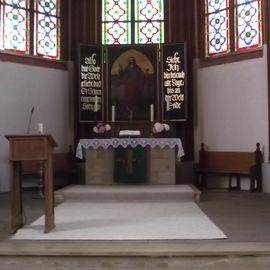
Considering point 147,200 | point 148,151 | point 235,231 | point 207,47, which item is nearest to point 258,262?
point 235,231

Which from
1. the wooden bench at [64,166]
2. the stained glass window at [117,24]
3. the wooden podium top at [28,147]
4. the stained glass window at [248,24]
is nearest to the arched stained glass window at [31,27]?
the stained glass window at [117,24]

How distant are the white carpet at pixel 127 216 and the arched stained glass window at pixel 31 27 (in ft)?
12.5

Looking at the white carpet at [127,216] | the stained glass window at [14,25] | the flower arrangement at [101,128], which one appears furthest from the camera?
the stained glass window at [14,25]

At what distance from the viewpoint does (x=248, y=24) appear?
9797 millimetres

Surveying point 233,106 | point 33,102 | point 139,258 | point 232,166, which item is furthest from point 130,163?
point 139,258

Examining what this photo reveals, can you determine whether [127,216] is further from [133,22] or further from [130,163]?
[133,22]

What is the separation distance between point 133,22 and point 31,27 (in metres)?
2.46

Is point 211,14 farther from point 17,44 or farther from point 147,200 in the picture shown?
point 147,200

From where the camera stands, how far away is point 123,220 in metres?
5.71

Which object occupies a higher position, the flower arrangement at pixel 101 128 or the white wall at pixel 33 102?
the white wall at pixel 33 102

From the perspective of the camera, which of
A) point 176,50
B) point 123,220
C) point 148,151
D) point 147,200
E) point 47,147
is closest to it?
point 47,147

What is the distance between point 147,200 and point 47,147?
3024 mm

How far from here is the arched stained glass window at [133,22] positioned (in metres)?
11.2

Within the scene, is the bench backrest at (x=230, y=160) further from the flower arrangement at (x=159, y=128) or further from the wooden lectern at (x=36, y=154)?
the wooden lectern at (x=36, y=154)
